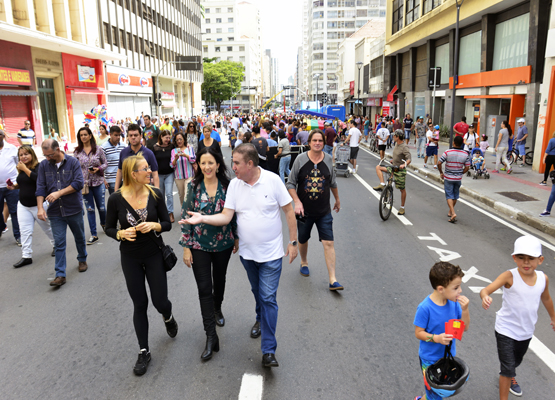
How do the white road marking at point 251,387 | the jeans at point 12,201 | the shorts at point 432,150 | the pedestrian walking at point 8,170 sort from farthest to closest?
the shorts at point 432,150, the jeans at point 12,201, the pedestrian walking at point 8,170, the white road marking at point 251,387

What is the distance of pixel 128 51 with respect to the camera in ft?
127

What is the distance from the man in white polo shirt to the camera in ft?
12.1

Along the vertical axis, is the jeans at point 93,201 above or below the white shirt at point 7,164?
below

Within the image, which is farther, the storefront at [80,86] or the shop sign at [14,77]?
the storefront at [80,86]

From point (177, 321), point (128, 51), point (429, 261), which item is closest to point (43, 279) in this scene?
point (177, 321)

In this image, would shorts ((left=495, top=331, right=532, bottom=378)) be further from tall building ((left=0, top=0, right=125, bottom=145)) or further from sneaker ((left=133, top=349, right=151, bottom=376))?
tall building ((left=0, top=0, right=125, bottom=145))

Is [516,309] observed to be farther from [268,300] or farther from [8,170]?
[8,170]

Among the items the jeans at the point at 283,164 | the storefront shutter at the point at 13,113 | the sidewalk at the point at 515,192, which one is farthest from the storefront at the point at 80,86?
the sidewalk at the point at 515,192

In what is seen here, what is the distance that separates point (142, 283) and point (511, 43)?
2163 cm

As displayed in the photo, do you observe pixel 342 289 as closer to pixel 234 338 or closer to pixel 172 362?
pixel 234 338

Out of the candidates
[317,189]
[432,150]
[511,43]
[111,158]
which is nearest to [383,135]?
[432,150]

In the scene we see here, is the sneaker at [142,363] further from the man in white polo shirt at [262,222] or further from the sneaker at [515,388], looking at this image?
the sneaker at [515,388]

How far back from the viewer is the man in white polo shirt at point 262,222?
3.69 metres

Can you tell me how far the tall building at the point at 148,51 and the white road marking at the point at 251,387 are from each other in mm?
33033
